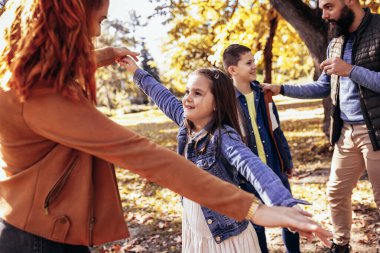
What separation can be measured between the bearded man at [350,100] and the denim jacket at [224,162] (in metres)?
1.13

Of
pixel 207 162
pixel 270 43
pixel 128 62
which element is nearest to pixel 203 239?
pixel 207 162

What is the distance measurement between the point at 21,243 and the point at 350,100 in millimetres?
2804

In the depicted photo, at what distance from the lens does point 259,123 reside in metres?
3.45

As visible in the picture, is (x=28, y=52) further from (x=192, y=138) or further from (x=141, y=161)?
(x=192, y=138)

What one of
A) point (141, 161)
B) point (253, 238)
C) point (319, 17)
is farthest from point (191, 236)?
point (319, 17)

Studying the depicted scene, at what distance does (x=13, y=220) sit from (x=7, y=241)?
10cm

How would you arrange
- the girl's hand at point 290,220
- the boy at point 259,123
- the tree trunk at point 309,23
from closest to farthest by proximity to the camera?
the girl's hand at point 290,220
the boy at point 259,123
the tree trunk at point 309,23

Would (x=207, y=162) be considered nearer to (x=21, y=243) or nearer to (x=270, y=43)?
(x=21, y=243)

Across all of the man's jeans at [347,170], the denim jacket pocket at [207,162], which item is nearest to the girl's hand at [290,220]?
the denim jacket pocket at [207,162]

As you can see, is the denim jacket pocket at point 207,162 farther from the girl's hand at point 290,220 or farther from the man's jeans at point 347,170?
the man's jeans at point 347,170

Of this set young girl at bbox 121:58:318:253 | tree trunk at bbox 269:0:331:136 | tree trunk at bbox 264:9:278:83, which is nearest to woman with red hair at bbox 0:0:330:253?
young girl at bbox 121:58:318:253

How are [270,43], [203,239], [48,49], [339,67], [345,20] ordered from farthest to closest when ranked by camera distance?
1. [270,43]
2. [345,20]
3. [339,67]
4. [203,239]
5. [48,49]

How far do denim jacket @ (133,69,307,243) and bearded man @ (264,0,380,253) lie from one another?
1.13 meters

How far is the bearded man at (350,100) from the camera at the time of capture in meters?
3.09
